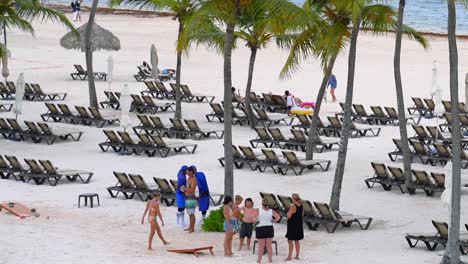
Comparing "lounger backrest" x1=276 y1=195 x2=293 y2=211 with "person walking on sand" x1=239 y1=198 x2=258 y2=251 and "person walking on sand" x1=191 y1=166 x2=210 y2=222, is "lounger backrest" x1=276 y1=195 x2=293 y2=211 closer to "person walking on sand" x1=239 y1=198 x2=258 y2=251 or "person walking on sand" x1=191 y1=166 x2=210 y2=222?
"person walking on sand" x1=191 y1=166 x2=210 y2=222

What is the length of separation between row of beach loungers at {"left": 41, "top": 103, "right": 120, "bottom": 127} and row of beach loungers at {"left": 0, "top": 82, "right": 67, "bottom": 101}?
4316 millimetres

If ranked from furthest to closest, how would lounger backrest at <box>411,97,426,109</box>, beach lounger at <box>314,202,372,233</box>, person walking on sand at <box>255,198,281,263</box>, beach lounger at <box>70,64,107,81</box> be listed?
beach lounger at <box>70,64,107,81</box>, lounger backrest at <box>411,97,426,109</box>, beach lounger at <box>314,202,372,233</box>, person walking on sand at <box>255,198,281,263</box>

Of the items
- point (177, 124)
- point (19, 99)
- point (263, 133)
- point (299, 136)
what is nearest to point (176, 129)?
point (177, 124)

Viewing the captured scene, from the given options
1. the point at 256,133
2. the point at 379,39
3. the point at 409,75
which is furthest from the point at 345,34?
the point at 379,39

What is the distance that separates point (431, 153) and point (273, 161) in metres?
4.05

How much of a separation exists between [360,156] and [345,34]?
22.3ft

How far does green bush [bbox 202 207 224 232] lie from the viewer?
89.0 ft

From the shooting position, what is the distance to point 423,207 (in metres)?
29.6

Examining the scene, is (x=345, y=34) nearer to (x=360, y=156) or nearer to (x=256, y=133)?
(x=360, y=156)

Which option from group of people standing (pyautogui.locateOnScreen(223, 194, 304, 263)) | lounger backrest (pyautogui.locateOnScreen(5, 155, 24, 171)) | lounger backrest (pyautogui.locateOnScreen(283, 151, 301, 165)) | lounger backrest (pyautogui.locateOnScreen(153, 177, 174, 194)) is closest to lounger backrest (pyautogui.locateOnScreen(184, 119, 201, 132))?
lounger backrest (pyautogui.locateOnScreen(283, 151, 301, 165))

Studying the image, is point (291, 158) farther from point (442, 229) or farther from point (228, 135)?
point (442, 229)

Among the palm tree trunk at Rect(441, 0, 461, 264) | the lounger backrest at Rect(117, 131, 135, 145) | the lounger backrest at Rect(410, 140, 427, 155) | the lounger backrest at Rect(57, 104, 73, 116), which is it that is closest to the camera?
the palm tree trunk at Rect(441, 0, 461, 264)

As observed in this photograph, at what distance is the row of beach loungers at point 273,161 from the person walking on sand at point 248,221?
329 inches

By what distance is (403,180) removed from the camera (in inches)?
1241
